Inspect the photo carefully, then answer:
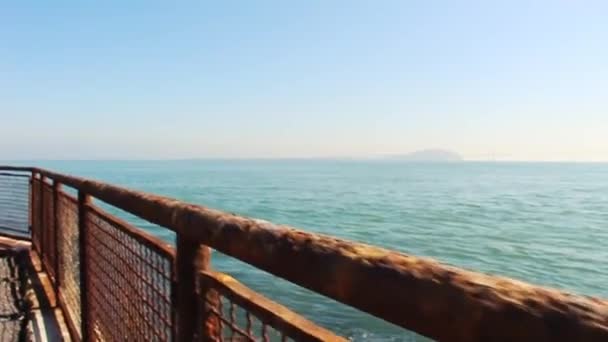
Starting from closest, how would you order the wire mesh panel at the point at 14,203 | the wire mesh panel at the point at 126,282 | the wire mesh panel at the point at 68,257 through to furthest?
the wire mesh panel at the point at 126,282 → the wire mesh panel at the point at 68,257 → the wire mesh panel at the point at 14,203

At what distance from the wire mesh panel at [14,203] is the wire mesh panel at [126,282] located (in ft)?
15.3

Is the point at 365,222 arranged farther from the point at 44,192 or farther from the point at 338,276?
the point at 338,276

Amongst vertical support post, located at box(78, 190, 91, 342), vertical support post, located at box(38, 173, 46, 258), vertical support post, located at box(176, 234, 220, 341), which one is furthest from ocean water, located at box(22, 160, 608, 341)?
vertical support post, located at box(176, 234, 220, 341)

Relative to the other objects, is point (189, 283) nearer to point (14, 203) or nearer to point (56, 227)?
point (56, 227)

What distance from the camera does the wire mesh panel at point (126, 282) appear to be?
5.06 ft

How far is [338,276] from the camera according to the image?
68 cm

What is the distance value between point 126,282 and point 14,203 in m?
6.33

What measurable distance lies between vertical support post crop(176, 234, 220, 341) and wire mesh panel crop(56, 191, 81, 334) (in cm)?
229

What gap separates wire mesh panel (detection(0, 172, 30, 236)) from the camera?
6.64 m

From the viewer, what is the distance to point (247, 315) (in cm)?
102

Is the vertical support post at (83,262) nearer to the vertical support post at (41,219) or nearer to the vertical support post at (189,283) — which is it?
the vertical support post at (189,283)

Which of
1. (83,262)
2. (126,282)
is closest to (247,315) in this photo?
(126,282)

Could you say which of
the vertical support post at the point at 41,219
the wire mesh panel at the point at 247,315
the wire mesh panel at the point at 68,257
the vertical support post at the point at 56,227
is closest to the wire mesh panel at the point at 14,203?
the vertical support post at the point at 41,219

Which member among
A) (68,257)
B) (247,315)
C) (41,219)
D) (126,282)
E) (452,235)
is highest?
(247,315)
